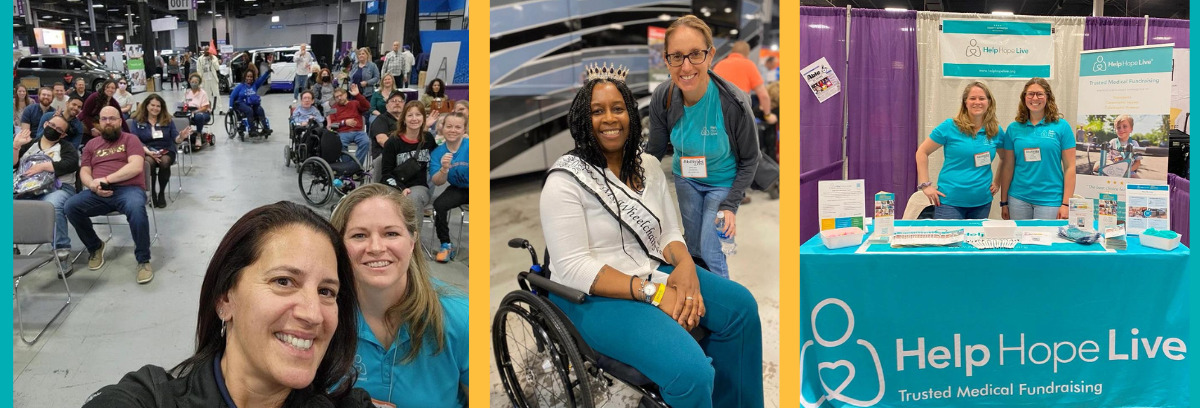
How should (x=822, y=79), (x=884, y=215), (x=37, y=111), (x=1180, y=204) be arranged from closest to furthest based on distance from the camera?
(x=37, y=111)
(x=822, y=79)
(x=884, y=215)
(x=1180, y=204)

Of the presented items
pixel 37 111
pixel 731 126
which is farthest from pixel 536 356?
pixel 37 111

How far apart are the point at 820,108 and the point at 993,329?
105 centimetres

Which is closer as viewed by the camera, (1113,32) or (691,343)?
(691,343)

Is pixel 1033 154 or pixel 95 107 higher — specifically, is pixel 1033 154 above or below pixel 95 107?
below

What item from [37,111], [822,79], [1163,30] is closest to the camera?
[37,111]

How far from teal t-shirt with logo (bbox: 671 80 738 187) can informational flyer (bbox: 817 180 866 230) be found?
885mm

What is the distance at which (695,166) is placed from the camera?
2.13 m

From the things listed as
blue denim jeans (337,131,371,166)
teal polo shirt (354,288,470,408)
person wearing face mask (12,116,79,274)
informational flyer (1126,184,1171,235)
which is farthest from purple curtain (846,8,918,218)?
person wearing face mask (12,116,79,274)

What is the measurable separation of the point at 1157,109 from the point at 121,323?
366cm

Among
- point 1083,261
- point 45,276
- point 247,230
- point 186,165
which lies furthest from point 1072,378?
point 45,276

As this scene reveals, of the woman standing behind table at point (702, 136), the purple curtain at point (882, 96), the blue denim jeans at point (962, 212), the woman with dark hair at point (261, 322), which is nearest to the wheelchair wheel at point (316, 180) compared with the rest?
the woman with dark hair at point (261, 322)

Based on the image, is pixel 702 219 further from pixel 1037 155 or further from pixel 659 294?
pixel 1037 155

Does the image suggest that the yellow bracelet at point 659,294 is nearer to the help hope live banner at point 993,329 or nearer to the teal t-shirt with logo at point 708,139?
the teal t-shirt with logo at point 708,139

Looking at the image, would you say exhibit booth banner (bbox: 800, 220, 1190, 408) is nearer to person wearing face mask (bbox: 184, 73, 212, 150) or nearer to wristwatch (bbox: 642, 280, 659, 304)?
wristwatch (bbox: 642, 280, 659, 304)
